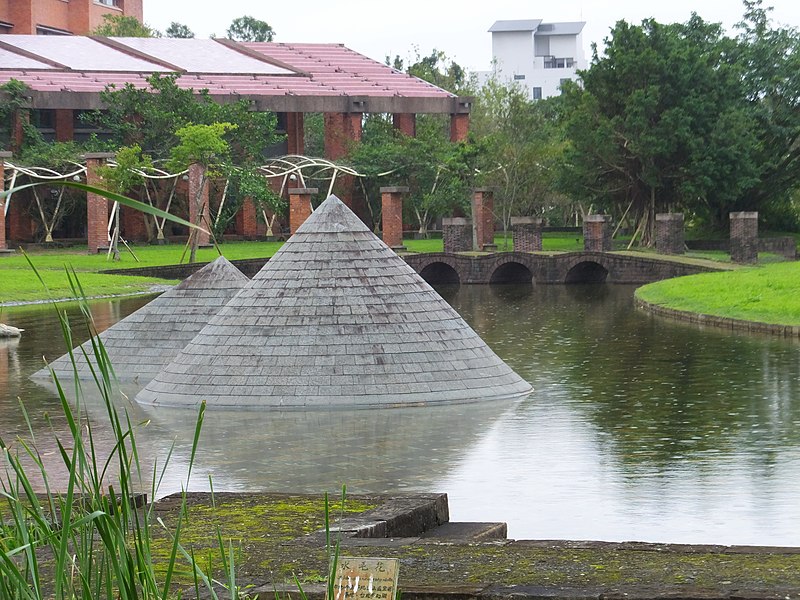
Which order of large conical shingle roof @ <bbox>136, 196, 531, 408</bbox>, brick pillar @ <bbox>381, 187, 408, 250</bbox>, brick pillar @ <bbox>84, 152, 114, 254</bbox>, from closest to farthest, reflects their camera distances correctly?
large conical shingle roof @ <bbox>136, 196, 531, 408</bbox>, brick pillar @ <bbox>84, 152, 114, 254</bbox>, brick pillar @ <bbox>381, 187, 408, 250</bbox>

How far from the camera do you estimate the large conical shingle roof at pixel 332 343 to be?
616 inches

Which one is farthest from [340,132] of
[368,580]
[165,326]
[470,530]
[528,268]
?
[368,580]

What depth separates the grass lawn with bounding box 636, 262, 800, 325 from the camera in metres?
25.4

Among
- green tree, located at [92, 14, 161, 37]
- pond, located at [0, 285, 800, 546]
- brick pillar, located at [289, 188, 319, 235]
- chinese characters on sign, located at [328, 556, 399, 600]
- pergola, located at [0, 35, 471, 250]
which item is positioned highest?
green tree, located at [92, 14, 161, 37]

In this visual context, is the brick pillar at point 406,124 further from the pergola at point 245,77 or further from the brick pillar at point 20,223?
the brick pillar at point 20,223

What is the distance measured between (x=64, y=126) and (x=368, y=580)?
5019 centimetres

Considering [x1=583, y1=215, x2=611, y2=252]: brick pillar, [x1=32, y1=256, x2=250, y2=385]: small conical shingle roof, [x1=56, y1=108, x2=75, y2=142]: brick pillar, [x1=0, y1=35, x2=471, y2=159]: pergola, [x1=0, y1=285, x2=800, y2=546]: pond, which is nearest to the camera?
[x1=0, y1=285, x2=800, y2=546]: pond

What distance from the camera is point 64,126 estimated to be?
5322cm

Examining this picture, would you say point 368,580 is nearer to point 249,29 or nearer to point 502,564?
point 502,564

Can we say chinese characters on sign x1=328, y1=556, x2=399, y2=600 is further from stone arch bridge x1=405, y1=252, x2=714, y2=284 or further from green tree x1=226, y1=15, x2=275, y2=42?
green tree x1=226, y1=15, x2=275, y2=42

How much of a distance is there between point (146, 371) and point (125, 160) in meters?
25.0

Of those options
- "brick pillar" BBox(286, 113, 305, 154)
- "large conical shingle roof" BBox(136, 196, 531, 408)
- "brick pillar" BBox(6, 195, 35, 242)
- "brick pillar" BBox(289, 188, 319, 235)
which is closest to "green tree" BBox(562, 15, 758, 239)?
"brick pillar" BBox(289, 188, 319, 235)

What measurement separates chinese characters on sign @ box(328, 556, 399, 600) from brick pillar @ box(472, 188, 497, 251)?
4164 centimetres

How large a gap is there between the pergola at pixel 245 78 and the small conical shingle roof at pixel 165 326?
3307 centimetres
